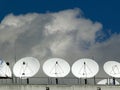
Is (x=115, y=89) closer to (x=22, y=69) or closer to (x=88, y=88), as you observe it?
(x=88, y=88)

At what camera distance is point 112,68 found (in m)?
63.7

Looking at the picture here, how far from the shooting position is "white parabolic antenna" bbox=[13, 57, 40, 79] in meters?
61.9

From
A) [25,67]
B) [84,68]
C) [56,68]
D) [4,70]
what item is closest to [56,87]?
[56,68]

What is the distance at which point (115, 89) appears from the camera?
205ft

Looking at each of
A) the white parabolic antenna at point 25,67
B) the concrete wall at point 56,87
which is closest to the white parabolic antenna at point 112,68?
the concrete wall at point 56,87

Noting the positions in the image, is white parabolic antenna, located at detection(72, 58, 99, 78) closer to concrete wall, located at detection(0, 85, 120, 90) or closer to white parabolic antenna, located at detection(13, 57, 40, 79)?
concrete wall, located at detection(0, 85, 120, 90)

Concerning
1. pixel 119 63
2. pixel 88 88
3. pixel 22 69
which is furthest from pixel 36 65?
pixel 119 63

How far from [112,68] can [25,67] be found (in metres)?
11.3

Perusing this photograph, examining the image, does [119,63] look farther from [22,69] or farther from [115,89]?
[22,69]

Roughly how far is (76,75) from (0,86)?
32.1 feet

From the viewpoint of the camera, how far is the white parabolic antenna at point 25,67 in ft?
203

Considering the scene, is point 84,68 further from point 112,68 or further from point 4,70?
point 4,70

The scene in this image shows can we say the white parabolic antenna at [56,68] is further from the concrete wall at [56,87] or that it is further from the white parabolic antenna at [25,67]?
the concrete wall at [56,87]

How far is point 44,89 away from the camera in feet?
202
